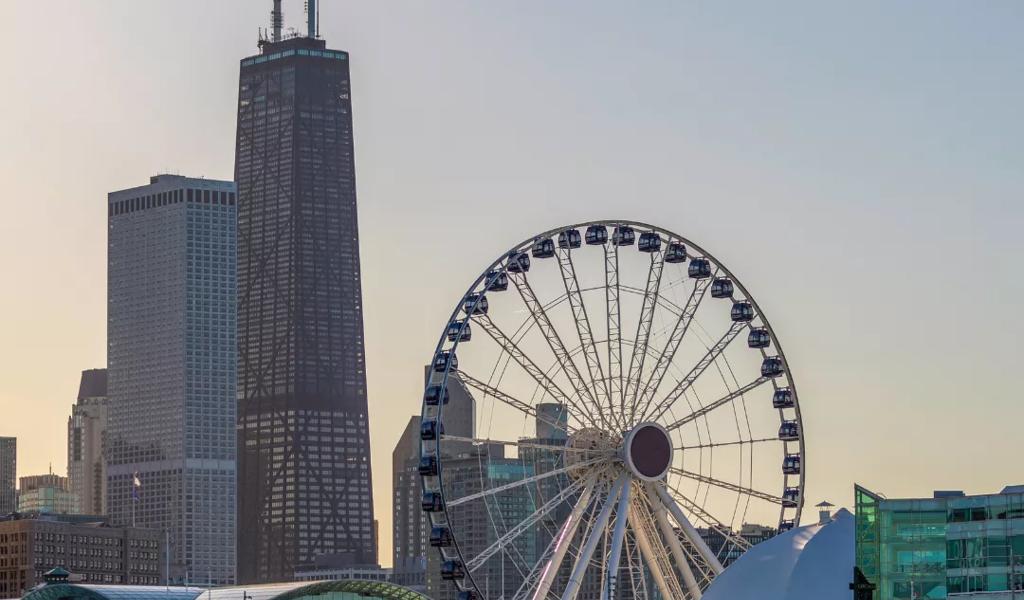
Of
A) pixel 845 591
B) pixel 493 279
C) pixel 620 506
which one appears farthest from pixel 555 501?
pixel 845 591

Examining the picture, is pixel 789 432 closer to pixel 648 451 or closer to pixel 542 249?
pixel 648 451

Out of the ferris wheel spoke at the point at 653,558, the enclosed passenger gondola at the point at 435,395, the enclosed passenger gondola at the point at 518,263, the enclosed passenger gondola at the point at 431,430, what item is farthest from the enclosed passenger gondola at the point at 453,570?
the enclosed passenger gondola at the point at 518,263

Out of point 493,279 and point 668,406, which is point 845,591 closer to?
point 668,406

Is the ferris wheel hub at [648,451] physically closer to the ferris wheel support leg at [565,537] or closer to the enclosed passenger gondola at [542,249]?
the ferris wheel support leg at [565,537]

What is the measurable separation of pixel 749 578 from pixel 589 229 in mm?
32712

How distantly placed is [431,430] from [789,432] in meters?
24.0

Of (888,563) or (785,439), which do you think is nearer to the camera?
(888,563)

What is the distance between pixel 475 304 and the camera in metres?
170

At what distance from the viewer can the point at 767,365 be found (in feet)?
568

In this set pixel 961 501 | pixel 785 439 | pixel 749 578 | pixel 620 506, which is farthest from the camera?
pixel 785 439

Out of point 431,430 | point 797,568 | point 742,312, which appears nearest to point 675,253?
point 742,312

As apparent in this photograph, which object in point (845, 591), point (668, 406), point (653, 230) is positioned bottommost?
point (845, 591)

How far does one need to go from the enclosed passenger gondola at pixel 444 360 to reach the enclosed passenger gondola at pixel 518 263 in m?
7.56

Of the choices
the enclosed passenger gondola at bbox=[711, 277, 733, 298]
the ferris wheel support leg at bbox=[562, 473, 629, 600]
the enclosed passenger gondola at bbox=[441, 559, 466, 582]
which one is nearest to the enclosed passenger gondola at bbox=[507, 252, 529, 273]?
the enclosed passenger gondola at bbox=[711, 277, 733, 298]
